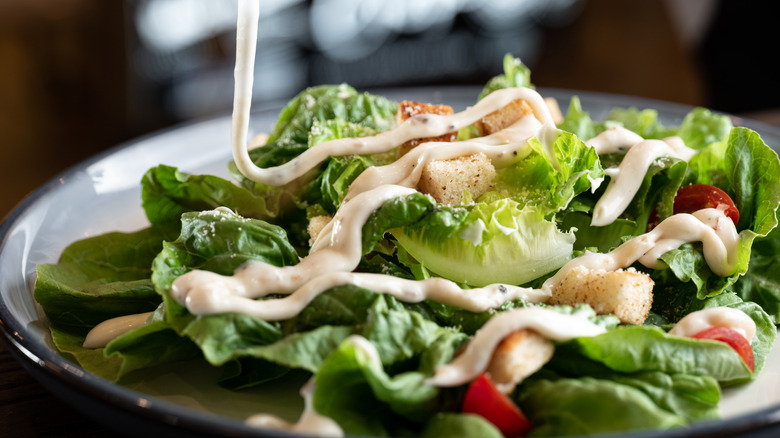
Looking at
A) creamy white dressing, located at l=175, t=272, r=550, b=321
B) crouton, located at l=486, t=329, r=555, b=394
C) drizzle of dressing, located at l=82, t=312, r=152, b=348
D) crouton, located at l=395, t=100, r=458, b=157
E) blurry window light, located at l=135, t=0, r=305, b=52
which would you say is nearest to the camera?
crouton, located at l=486, t=329, r=555, b=394

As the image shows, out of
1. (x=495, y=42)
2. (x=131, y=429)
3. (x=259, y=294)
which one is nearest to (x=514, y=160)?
(x=259, y=294)

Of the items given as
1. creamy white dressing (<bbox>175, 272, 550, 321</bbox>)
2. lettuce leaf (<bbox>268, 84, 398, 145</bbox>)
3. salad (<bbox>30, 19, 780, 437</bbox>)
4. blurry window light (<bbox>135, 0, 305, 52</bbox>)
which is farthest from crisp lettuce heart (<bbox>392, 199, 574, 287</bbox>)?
blurry window light (<bbox>135, 0, 305, 52</bbox>)

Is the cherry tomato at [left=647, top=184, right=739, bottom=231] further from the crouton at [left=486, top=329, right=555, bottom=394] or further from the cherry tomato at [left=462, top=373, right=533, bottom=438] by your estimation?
the cherry tomato at [left=462, top=373, right=533, bottom=438]

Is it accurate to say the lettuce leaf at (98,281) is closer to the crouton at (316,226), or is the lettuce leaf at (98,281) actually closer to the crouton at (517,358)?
the crouton at (316,226)

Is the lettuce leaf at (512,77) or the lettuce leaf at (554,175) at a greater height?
the lettuce leaf at (512,77)

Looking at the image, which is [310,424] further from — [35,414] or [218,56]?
[218,56]

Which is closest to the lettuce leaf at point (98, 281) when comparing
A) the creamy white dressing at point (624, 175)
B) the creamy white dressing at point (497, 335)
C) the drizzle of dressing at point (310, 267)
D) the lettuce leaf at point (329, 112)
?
the drizzle of dressing at point (310, 267)
